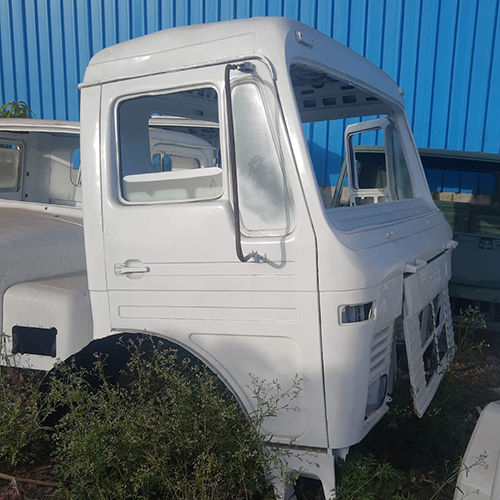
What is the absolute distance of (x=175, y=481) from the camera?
2.27 m

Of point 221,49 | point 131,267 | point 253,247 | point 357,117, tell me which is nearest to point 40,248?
point 131,267

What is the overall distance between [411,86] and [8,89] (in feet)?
21.2

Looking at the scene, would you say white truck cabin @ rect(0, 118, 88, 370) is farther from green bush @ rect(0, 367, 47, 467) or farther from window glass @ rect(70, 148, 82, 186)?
green bush @ rect(0, 367, 47, 467)

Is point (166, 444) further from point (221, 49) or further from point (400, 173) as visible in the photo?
point (400, 173)

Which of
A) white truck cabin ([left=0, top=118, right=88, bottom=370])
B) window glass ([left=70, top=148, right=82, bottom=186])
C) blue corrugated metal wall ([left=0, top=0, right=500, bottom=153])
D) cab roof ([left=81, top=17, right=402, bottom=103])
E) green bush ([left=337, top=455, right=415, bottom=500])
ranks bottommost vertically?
green bush ([left=337, top=455, right=415, bottom=500])

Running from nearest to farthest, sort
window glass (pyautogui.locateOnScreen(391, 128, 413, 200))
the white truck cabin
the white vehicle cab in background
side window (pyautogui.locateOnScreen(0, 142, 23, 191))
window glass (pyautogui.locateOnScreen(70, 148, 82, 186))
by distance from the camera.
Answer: the white vehicle cab in background, the white truck cabin, window glass (pyautogui.locateOnScreen(391, 128, 413, 200)), side window (pyautogui.locateOnScreen(0, 142, 23, 191)), window glass (pyautogui.locateOnScreen(70, 148, 82, 186))

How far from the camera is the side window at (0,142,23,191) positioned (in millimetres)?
3998

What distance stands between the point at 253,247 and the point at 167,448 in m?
0.97

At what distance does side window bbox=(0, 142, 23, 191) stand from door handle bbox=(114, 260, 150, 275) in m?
2.11

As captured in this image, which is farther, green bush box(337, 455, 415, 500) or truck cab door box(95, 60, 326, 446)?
green bush box(337, 455, 415, 500)

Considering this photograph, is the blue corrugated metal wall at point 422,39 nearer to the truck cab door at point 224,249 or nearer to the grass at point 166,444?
the truck cab door at point 224,249

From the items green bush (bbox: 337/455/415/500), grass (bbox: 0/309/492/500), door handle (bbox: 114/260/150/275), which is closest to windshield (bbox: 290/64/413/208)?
door handle (bbox: 114/260/150/275)

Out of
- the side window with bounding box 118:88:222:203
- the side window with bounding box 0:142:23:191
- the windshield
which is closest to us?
the side window with bounding box 118:88:222:203

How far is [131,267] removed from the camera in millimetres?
2439
